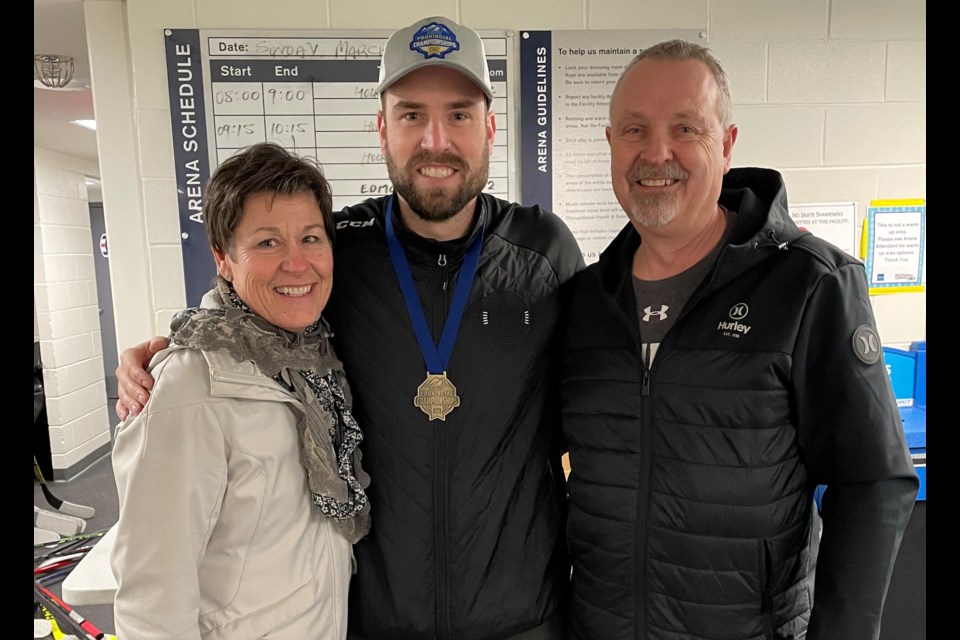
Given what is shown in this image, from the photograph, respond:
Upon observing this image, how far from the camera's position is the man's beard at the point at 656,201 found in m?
1.29

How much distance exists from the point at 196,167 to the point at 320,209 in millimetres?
1297

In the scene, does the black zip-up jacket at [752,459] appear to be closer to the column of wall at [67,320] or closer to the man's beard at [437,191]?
the man's beard at [437,191]

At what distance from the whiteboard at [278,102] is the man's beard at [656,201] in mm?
1158

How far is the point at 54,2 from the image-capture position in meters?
2.43

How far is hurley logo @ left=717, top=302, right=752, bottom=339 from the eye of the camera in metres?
1.18

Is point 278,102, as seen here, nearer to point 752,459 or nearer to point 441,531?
point 441,531

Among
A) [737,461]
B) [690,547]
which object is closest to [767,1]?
[737,461]

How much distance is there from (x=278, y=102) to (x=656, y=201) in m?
1.60

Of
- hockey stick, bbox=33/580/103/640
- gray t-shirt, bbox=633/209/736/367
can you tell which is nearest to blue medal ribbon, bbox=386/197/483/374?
gray t-shirt, bbox=633/209/736/367

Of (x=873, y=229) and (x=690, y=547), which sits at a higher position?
(x=873, y=229)

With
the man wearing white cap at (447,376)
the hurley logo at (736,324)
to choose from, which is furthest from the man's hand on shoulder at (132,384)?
the hurley logo at (736,324)

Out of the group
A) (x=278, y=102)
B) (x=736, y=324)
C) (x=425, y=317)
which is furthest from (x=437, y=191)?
(x=278, y=102)

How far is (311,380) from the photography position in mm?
1230
